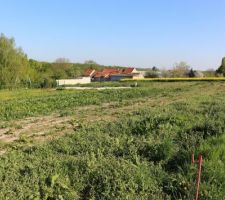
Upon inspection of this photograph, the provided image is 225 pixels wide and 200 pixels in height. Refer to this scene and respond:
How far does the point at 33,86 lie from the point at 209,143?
194ft

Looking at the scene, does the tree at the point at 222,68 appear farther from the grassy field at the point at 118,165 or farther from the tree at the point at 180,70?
the grassy field at the point at 118,165

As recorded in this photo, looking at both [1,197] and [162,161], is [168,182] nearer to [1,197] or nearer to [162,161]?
[162,161]

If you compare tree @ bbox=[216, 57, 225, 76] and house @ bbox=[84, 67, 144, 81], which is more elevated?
tree @ bbox=[216, 57, 225, 76]

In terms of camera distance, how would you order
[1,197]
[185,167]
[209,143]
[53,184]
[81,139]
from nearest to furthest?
[1,197], [53,184], [185,167], [209,143], [81,139]

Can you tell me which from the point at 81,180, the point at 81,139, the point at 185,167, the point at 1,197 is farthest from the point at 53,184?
the point at 81,139

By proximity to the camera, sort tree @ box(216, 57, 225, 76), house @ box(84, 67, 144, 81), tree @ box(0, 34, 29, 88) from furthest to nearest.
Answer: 1. house @ box(84, 67, 144, 81)
2. tree @ box(216, 57, 225, 76)
3. tree @ box(0, 34, 29, 88)

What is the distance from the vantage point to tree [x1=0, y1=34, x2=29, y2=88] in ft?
210

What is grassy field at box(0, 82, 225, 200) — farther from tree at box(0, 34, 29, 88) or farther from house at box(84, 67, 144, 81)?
house at box(84, 67, 144, 81)

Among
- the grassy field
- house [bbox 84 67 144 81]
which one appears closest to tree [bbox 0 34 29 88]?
house [bbox 84 67 144 81]

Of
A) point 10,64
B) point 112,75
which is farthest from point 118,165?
point 112,75

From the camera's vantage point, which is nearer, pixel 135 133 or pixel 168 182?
pixel 168 182

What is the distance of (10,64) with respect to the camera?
64.7 meters

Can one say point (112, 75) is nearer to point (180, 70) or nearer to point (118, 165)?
point (180, 70)

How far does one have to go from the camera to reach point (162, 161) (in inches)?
265
